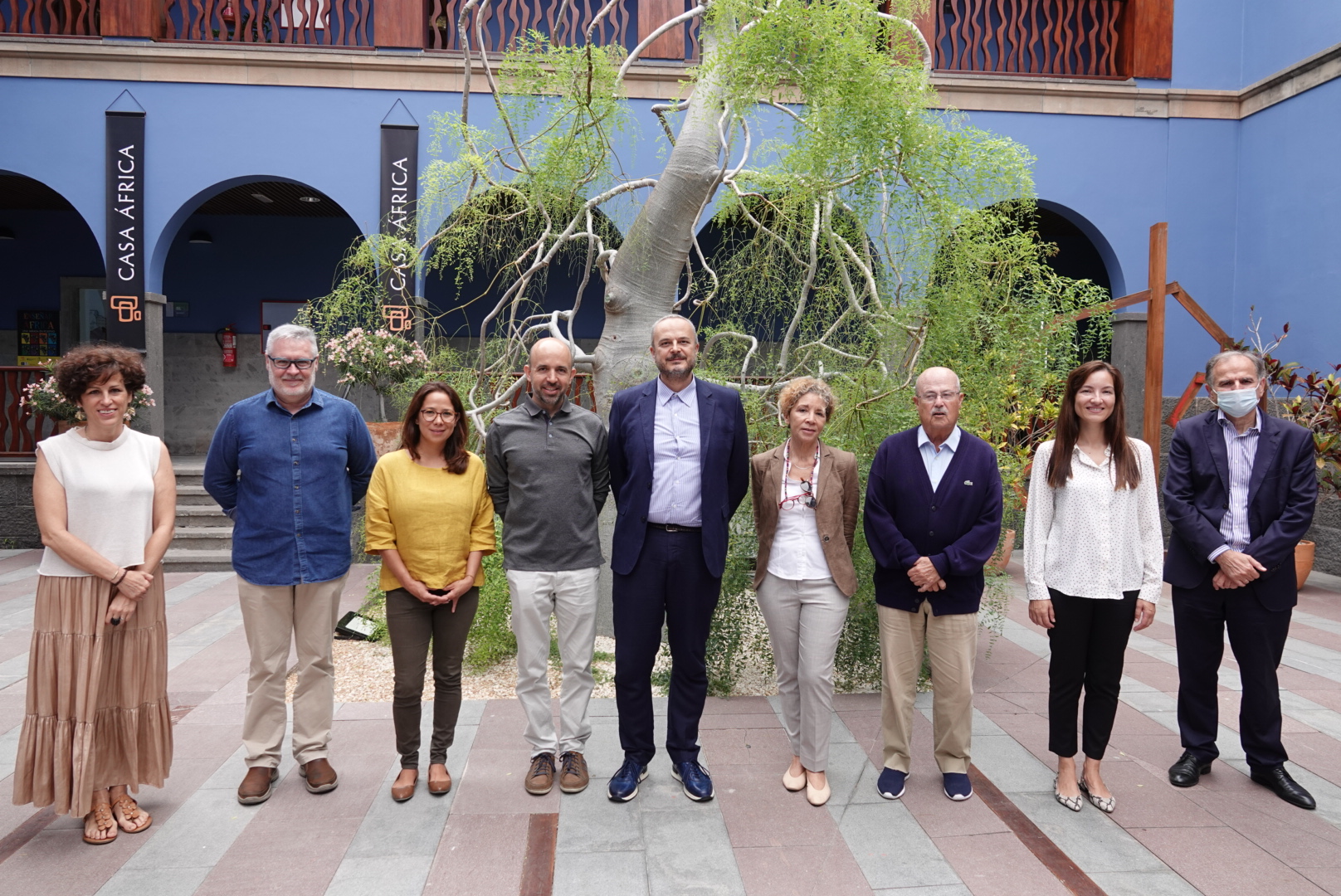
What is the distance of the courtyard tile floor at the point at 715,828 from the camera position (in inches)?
106

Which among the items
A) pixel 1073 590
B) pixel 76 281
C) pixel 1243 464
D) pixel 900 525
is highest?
pixel 76 281

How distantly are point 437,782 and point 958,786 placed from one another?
6.42 feet

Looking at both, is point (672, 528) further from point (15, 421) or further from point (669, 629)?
point (15, 421)

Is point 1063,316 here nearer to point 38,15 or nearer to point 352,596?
point 352,596

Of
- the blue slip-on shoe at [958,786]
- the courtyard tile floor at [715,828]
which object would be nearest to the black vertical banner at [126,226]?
the courtyard tile floor at [715,828]

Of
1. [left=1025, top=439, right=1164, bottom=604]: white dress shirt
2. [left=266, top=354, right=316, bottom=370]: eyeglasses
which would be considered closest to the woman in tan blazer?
[left=1025, top=439, right=1164, bottom=604]: white dress shirt

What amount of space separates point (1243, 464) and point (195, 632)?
610cm

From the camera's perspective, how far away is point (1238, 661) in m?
3.48

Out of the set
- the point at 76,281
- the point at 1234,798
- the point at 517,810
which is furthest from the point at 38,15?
the point at 1234,798

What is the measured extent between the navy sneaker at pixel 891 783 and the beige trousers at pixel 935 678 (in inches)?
0.9

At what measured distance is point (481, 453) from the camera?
5.79 metres

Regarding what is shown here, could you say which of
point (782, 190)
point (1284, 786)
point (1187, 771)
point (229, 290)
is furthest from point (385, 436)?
point (1284, 786)

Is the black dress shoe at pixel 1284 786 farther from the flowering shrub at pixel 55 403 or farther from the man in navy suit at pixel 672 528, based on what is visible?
the flowering shrub at pixel 55 403

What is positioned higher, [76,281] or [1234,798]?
[76,281]
